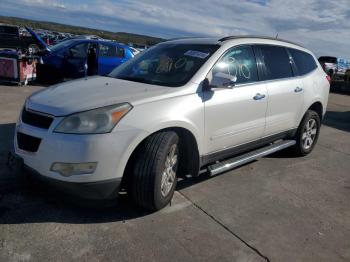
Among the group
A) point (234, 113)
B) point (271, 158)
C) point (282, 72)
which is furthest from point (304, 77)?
point (234, 113)

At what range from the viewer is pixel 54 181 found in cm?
336

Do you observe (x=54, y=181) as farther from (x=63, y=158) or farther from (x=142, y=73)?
(x=142, y=73)

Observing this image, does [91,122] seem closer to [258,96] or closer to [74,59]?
[258,96]

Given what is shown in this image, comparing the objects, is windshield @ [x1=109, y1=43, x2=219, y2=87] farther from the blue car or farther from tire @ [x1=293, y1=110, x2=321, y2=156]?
the blue car

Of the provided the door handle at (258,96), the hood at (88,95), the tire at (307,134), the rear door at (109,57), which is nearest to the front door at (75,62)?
the rear door at (109,57)

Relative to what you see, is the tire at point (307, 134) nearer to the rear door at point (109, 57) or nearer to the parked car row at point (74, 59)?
the parked car row at point (74, 59)

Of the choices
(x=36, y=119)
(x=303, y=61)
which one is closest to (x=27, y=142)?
(x=36, y=119)

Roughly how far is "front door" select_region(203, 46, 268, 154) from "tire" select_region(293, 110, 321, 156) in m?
1.21

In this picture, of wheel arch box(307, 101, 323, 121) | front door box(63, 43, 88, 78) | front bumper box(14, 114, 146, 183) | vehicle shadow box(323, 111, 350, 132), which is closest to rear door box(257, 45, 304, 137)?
wheel arch box(307, 101, 323, 121)

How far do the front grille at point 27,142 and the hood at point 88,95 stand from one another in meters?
0.26

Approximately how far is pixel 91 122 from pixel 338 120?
29.3 feet

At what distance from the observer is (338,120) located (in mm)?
10680

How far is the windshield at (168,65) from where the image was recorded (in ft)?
13.9

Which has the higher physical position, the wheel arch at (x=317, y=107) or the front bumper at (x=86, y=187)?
the wheel arch at (x=317, y=107)
